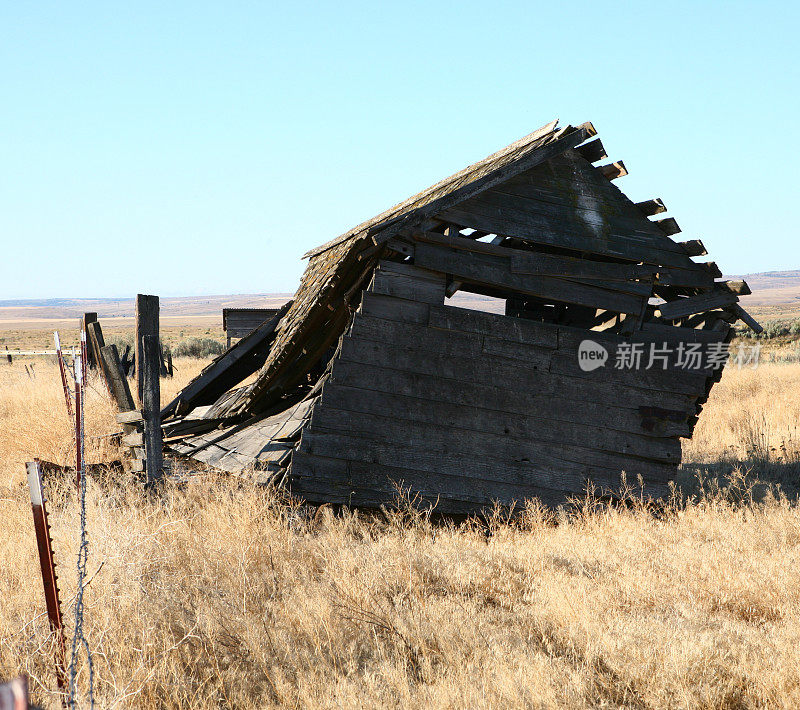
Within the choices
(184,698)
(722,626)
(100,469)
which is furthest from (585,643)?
(100,469)

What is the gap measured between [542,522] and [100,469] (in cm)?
467

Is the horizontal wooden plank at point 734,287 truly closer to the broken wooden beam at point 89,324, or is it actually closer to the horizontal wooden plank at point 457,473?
the horizontal wooden plank at point 457,473

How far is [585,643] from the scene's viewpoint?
153 inches

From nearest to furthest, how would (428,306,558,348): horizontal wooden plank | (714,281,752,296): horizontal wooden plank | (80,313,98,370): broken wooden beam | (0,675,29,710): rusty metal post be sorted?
1. (0,675,29,710): rusty metal post
2. (428,306,558,348): horizontal wooden plank
3. (714,281,752,296): horizontal wooden plank
4. (80,313,98,370): broken wooden beam

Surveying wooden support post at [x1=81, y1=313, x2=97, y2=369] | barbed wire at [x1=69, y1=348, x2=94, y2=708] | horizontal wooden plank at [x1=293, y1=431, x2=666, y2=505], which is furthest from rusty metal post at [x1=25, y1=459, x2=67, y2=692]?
wooden support post at [x1=81, y1=313, x2=97, y2=369]

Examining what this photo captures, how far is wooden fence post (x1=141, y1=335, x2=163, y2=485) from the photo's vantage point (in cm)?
639

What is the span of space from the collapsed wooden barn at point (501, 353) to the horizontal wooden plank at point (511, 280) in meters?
0.02

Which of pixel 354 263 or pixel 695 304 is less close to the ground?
pixel 354 263

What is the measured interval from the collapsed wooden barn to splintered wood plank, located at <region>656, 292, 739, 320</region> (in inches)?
0.6

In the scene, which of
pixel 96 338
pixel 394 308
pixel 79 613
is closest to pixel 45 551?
pixel 79 613

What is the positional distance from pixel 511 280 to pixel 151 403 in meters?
3.77

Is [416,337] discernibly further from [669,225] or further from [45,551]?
[45,551]

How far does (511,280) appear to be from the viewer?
657 cm

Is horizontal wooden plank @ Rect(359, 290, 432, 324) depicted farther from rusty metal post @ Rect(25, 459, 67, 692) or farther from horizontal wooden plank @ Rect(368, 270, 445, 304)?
rusty metal post @ Rect(25, 459, 67, 692)
